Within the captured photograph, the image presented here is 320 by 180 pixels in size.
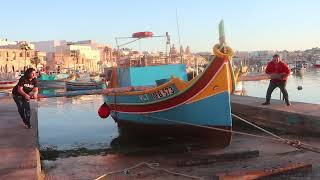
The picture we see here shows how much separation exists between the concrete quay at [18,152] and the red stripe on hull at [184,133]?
327 centimetres

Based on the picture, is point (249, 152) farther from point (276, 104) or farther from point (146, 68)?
point (146, 68)

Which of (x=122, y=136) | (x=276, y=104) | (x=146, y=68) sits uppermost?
(x=146, y=68)

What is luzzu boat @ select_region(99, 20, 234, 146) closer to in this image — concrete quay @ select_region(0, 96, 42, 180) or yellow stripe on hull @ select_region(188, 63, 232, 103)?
yellow stripe on hull @ select_region(188, 63, 232, 103)

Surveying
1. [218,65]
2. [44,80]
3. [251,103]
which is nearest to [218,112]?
[218,65]

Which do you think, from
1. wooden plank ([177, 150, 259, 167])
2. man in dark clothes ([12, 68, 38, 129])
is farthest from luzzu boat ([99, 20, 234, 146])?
man in dark clothes ([12, 68, 38, 129])

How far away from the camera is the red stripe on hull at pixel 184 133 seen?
38.5 ft

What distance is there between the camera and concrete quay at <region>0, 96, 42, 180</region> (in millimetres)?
7621

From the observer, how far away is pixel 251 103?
1606 cm

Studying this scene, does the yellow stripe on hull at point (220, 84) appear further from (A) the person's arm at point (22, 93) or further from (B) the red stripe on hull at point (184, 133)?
(A) the person's arm at point (22, 93)

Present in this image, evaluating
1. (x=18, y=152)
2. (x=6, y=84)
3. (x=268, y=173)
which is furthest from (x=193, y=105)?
(x=6, y=84)

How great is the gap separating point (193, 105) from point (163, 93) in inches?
41.0

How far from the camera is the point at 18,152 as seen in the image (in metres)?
9.28

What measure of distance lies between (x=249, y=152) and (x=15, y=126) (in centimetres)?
659

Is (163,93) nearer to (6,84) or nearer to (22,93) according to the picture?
(22,93)
